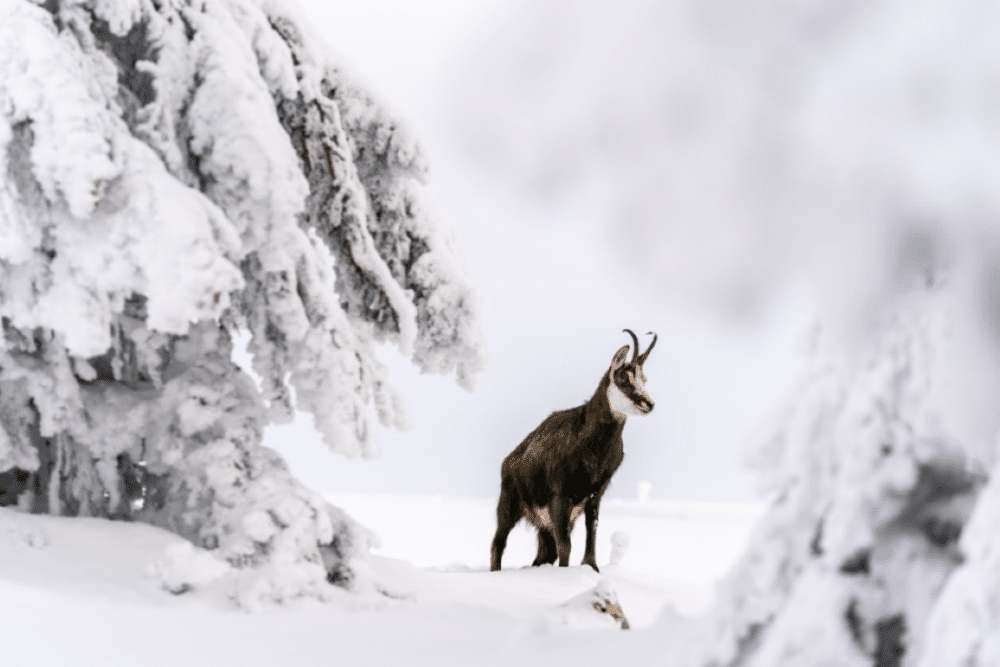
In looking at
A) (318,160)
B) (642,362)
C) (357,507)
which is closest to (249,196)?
(318,160)

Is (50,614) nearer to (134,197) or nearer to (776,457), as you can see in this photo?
(134,197)

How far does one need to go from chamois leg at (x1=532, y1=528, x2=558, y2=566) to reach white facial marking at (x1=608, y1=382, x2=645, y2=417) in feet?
4.22

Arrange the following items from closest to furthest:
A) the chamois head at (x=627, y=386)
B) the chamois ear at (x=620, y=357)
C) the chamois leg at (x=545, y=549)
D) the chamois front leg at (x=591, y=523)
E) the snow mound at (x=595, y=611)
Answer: the snow mound at (x=595, y=611) < the chamois head at (x=627, y=386) < the chamois ear at (x=620, y=357) < the chamois front leg at (x=591, y=523) < the chamois leg at (x=545, y=549)

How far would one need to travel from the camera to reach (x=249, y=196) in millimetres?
3814

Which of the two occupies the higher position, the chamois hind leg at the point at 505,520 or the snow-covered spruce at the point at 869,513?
the chamois hind leg at the point at 505,520

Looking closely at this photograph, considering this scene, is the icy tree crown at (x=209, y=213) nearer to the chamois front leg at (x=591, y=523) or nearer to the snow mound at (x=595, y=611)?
the snow mound at (x=595, y=611)

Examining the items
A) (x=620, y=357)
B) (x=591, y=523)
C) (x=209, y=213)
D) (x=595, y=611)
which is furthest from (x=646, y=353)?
(x=209, y=213)

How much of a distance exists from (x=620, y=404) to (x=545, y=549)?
1505 millimetres

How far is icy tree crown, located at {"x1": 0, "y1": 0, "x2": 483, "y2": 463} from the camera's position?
330cm

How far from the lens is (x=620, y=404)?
19.6 feet

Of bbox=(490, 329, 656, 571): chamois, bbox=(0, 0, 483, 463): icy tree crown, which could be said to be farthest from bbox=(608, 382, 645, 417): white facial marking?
bbox=(0, 0, 483, 463): icy tree crown

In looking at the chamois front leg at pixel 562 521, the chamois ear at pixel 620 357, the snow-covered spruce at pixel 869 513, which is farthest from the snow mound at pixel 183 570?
the chamois ear at pixel 620 357

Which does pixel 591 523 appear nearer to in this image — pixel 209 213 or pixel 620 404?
pixel 620 404

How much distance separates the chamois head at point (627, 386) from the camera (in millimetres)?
5914
